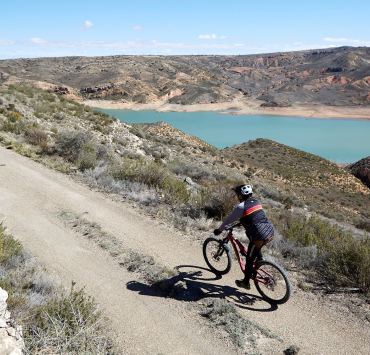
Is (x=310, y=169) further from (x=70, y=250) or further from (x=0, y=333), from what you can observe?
(x=0, y=333)

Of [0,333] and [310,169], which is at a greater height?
[0,333]

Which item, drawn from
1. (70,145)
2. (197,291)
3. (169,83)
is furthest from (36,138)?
(169,83)

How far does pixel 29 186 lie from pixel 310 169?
3747 cm

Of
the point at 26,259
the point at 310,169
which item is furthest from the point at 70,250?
the point at 310,169

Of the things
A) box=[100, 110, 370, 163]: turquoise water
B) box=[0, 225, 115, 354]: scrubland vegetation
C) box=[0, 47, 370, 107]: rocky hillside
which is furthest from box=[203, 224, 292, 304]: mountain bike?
box=[0, 47, 370, 107]: rocky hillside

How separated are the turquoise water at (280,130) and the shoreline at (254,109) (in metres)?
4.15

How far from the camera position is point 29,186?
11.7 meters

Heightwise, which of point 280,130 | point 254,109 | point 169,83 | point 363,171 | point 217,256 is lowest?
point 280,130

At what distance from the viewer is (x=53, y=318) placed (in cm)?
528

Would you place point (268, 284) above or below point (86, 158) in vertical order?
below

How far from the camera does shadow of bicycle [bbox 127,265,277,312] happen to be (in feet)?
21.6

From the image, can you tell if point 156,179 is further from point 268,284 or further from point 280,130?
point 280,130

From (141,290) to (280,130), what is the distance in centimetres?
9044

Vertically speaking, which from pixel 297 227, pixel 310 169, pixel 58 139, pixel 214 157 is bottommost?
pixel 310 169
